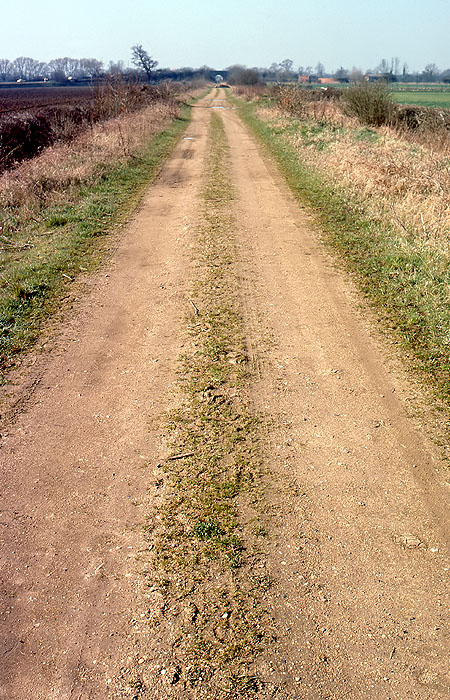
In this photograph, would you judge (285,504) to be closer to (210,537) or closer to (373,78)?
(210,537)

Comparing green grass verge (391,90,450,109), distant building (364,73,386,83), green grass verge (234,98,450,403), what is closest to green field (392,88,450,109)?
green grass verge (391,90,450,109)

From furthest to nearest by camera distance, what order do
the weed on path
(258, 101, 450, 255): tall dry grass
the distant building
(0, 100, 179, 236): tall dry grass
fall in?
the distant building
(0, 100, 179, 236): tall dry grass
(258, 101, 450, 255): tall dry grass
the weed on path

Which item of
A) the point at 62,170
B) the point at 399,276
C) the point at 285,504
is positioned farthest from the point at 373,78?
the point at 285,504

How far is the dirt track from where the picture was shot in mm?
2969

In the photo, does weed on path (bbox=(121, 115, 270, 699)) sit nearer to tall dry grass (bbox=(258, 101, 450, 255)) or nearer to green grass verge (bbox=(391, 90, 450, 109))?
tall dry grass (bbox=(258, 101, 450, 255))

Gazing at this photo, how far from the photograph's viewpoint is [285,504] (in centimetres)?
399

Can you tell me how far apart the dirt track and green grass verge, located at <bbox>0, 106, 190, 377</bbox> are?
1.48ft

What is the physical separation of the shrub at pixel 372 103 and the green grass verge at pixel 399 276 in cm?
1633

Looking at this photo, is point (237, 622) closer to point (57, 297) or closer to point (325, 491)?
point (325, 491)

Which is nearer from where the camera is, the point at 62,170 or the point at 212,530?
the point at 212,530

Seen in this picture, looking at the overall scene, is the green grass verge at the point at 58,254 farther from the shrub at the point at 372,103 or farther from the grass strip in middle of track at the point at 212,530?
the shrub at the point at 372,103

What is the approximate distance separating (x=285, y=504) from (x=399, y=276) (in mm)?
4839

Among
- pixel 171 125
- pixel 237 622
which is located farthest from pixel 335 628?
pixel 171 125

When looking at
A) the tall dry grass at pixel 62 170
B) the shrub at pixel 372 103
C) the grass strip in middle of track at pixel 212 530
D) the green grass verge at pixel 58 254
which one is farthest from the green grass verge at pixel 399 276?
the shrub at pixel 372 103
